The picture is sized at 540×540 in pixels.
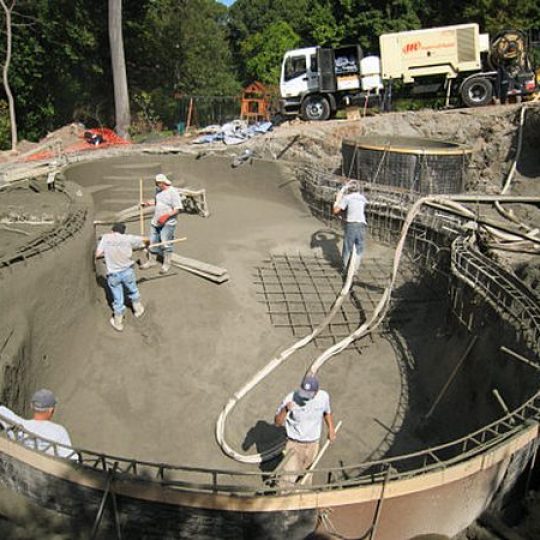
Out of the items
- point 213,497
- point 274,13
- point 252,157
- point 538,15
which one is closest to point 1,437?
point 213,497

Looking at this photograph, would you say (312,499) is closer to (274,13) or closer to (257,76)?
(257,76)

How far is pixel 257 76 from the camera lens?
34969mm

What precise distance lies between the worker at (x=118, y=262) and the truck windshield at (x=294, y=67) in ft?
40.8

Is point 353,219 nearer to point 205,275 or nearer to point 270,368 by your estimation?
point 205,275

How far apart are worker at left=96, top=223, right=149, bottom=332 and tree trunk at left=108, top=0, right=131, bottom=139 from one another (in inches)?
597

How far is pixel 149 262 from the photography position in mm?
9328

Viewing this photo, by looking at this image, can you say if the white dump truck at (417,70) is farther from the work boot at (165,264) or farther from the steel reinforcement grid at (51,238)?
the steel reinforcement grid at (51,238)

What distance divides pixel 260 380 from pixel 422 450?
2.22 meters

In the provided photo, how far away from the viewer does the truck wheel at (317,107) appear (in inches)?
732

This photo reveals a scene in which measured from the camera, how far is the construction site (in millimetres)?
4176

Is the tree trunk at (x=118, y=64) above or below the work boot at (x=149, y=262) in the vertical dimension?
above

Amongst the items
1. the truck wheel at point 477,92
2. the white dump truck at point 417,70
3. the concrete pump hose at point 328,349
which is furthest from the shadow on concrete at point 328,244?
the truck wheel at point 477,92

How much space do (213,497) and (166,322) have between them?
15.0 feet

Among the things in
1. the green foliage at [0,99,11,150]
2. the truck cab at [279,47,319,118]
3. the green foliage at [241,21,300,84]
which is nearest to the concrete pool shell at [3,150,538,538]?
the truck cab at [279,47,319,118]
